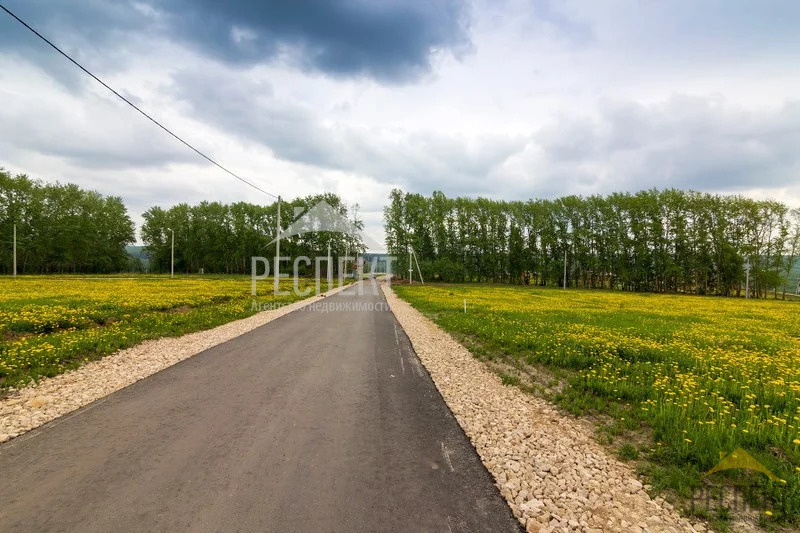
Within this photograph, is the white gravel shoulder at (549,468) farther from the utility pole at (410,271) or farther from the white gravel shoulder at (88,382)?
the utility pole at (410,271)

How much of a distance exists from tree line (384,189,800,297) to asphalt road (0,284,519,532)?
6983cm

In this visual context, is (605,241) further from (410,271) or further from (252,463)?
(252,463)

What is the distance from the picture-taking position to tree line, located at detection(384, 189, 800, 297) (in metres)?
65.2

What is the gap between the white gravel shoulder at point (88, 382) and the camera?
→ 6.21m

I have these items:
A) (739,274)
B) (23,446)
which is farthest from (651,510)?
(739,274)

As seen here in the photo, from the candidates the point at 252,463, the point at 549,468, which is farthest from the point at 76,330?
the point at 549,468

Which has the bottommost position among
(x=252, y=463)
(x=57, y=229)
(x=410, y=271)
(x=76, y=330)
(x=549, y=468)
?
(x=549, y=468)

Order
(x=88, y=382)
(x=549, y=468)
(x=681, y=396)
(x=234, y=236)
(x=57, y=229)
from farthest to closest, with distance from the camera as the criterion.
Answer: (x=234, y=236)
(x=57, y=229)
(x=88, y=382)
(x=681, y=396)
(x=549, y=468)

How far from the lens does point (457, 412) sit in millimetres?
6996

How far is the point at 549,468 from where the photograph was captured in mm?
5000

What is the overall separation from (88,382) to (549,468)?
9.55 meters

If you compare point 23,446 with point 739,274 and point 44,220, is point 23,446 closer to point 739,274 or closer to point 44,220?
point 739,274

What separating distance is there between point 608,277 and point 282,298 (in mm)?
69805

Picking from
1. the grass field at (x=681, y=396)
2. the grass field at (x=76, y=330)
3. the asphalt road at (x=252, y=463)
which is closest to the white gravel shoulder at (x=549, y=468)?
the asphalt road at (x=252, y=463)
